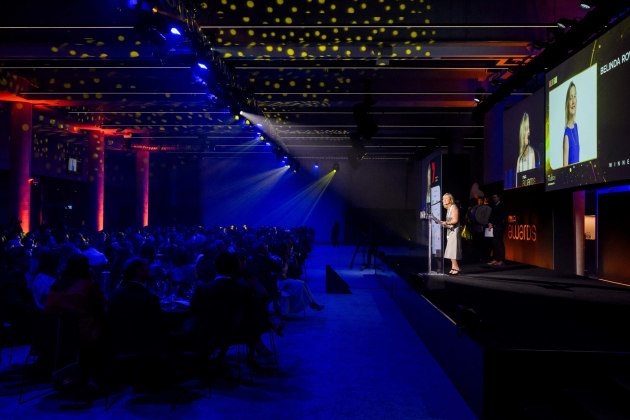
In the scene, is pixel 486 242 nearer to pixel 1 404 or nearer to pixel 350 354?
pixel 350 354

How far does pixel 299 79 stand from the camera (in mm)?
10891

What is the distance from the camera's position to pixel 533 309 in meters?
4.95

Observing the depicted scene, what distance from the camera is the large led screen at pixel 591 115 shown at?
A: 5723mm

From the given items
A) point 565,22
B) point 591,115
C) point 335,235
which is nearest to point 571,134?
point 591,115

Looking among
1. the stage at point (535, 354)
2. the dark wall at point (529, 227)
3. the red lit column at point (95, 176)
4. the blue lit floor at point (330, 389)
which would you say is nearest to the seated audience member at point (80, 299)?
the blue lit floor at point (330, 389)

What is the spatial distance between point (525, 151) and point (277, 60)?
210 inches

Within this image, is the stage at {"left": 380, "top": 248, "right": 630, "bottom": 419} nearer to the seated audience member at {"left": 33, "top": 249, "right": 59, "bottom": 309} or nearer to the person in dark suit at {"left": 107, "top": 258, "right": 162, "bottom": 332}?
the person in dark suit at {"left": 107, "top": 258, "right": 162, "bottom": 332}

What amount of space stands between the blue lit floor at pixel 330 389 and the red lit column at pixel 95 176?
1218cm

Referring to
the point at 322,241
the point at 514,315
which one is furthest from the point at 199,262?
the point at 322,241

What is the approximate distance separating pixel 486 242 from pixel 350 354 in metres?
8.58

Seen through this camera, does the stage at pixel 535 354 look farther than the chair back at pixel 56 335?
No

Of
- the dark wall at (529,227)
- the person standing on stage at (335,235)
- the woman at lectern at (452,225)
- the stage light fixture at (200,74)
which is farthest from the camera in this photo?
the person standing on stage at (335,235)

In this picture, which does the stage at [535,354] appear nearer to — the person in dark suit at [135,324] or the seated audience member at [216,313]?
the seated audience member at [216,313]

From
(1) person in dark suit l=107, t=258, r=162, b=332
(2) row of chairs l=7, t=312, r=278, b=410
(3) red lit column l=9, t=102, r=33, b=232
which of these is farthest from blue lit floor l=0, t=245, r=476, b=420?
(3) red lit column l=9, t=102, r=33, b=232
